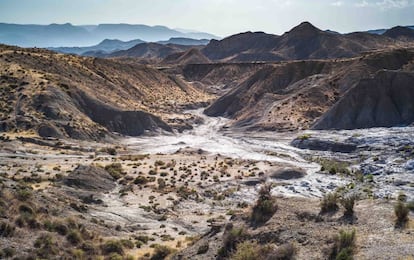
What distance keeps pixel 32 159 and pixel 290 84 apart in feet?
197

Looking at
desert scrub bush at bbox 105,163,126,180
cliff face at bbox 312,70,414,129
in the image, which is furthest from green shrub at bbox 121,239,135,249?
cliff face at bbox 312,70,414,129

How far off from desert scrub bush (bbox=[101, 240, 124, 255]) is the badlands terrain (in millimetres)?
99

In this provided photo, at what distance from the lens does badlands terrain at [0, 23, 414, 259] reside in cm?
1778

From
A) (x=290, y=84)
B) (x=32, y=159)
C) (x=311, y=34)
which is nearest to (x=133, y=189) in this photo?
(x=32, y=159)

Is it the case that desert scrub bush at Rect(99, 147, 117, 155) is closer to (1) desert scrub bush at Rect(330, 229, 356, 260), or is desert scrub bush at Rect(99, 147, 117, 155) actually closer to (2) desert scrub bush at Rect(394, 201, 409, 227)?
(2) desert scrub bush at Rect(394, 201, 409, 227)

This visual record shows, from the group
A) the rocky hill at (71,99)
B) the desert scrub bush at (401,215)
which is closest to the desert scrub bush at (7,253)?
the desert scrub bush at (401,215)

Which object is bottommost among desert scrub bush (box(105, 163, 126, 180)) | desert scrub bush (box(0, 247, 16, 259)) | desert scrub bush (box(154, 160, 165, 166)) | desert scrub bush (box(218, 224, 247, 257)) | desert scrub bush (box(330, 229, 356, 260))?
desert scrub bush (box(154, 160, 165, 166))

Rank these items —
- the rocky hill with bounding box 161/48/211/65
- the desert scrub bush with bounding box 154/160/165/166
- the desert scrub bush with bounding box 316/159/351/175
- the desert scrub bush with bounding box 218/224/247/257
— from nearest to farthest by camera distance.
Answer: the desert scrub bush with bounding box 218/224/247/257
the desert scrub bush with bounding box 316/159/351/175
the desert scrub bush with bounding box 154/160/165/166
the rocky hill with bounding box 161/48/211/65

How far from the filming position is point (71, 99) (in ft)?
215

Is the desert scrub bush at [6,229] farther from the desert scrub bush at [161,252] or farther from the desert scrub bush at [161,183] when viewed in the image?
the desert scrub bush at [161,183]

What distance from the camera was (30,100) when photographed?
59.8m

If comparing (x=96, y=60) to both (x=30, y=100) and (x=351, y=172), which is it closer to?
(x=30, y=100)

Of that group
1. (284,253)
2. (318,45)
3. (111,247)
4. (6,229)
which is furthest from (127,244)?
(318,45)

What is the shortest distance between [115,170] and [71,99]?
29832 millimetres
